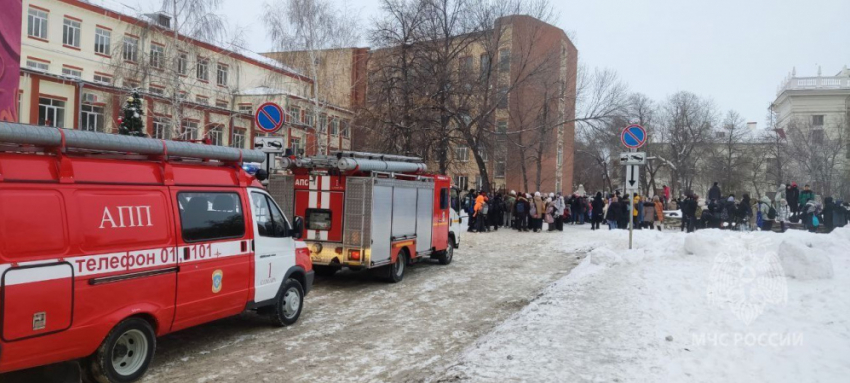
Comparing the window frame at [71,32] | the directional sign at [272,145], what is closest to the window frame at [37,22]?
the window frame at [71,32]

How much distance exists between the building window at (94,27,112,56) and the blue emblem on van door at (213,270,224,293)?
4234cm

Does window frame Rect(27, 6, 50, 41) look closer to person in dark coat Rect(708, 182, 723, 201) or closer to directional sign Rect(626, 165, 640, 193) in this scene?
directional sign Rect(626, 165, 640, 193)

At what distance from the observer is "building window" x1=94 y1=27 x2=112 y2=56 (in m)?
41.1

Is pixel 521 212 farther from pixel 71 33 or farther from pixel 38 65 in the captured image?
pixel 71 33

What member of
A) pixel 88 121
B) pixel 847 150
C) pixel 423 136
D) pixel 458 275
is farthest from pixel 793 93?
pixel 88 121

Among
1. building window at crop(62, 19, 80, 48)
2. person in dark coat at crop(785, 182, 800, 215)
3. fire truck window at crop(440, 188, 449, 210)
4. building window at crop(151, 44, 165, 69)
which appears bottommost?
fire truck window at crop(440, 188, 449, 210)

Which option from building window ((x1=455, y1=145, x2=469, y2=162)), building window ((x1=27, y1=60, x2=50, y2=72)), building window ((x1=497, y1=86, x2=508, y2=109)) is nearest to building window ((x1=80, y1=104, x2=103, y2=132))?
building window ((x1=27, y1=60, x2=50, y2=72))

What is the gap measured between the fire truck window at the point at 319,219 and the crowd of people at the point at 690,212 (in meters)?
14.2

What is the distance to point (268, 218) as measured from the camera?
7.70 metres

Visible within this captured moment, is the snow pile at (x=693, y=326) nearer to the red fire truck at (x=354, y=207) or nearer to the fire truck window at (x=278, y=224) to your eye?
the fire truck window at (x=278, y=224)

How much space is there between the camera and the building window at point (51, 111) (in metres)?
34.0

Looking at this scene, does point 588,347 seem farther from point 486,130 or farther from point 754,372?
point 486,130

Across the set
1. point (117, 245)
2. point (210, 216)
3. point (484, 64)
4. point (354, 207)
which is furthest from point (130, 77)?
point (117, 245)

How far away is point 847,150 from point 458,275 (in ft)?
136
